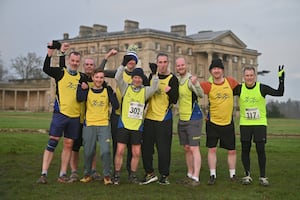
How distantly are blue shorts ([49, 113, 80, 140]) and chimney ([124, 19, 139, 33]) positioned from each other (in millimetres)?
74928

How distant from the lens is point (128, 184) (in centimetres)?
855

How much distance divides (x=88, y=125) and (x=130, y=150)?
102cm

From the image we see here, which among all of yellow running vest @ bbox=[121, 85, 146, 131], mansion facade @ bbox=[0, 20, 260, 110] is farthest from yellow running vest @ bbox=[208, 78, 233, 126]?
mansion facade @ bbox=[0, 20, 260, 110]

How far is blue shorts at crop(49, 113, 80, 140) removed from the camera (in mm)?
8586

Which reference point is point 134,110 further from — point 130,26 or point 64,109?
point 130,26

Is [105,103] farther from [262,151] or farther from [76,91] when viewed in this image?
[262,151]

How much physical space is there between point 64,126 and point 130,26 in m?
76.6

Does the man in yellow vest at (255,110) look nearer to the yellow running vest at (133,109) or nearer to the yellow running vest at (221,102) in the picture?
the yellow running vest at (221,102)

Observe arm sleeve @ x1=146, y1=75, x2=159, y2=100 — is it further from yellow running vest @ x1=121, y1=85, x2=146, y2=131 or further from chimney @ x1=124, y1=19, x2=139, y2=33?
chimney @ x1=124, y1=19, x2=139, y2=33

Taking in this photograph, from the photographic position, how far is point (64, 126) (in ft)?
28.2

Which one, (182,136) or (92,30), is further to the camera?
(92,30)

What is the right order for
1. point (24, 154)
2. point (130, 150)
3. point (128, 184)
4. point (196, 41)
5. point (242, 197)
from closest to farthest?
point (242, 197), point (128, 184), point (130, 150), point (24, 154), point (196, 41)

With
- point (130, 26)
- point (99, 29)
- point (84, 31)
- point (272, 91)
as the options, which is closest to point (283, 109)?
point (130, 26)

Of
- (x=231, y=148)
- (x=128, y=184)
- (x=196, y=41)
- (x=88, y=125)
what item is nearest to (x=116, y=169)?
(x=128, y=184)
